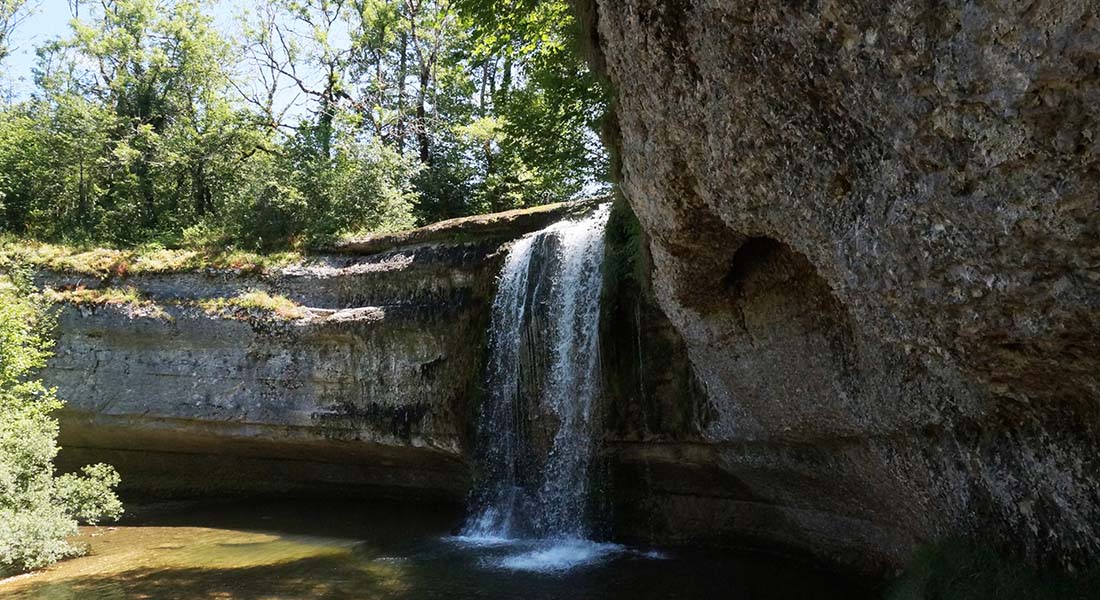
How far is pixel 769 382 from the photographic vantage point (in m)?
8.36

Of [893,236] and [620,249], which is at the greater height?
[620,249]

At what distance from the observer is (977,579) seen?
5941mm

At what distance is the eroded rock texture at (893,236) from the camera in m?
3.40

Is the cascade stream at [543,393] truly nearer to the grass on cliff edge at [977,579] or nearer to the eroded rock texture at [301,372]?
the eroded rock texture at [301,372]

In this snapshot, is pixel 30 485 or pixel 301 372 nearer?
pixel 30 485

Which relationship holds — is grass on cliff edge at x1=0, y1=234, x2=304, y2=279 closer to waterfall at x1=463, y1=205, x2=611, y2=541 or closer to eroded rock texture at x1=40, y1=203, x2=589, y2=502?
eroded rock texture at x1=40, y1=203, x2=589, y2=502

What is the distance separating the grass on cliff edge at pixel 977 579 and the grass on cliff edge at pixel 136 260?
45.2 ft

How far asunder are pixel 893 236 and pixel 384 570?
7.94m

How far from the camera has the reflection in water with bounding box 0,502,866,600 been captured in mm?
8641

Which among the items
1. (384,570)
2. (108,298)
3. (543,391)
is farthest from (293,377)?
(384,570)

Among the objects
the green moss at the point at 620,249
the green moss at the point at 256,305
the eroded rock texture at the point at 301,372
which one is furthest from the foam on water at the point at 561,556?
the green moss at the point at 256,305

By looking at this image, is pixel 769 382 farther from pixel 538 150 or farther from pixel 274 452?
pixel 274 452

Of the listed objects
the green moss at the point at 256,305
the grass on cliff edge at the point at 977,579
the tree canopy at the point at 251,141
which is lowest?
the grass on cliff edge at the point at 977,579

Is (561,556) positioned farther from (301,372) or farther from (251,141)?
(251,141)
